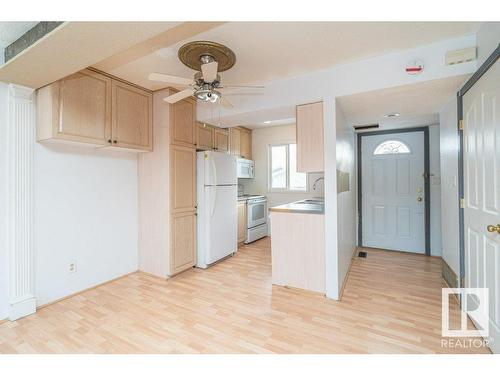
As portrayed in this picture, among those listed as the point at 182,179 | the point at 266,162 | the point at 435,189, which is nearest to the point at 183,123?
the point at 182,179

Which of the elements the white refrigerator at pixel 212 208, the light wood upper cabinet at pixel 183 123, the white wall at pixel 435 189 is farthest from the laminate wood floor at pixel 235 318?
the light wood upper cabinet at pixel 183 123

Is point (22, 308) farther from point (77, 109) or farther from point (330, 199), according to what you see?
point (330, 199)

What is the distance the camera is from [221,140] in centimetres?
413

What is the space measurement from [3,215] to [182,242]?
5.73ft

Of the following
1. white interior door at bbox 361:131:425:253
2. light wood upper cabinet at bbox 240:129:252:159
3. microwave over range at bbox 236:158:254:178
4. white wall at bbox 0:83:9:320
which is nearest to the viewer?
white wall at bbox 0:83:9:320

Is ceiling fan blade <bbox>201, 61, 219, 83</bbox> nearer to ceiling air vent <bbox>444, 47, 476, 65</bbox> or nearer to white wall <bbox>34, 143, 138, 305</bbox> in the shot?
white wall <bbox>34, 143, 138, 305</bbox>

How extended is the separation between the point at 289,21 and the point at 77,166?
8.40 feet

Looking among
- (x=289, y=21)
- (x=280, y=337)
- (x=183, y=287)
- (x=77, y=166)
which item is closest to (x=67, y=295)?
(x=183, y=287)

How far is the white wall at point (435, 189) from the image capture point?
3771 millimetres

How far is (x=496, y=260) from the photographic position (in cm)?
155

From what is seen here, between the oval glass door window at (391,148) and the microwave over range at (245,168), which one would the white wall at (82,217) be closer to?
the microwave over range at (245,168)

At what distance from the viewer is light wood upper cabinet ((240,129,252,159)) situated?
511 centimetres

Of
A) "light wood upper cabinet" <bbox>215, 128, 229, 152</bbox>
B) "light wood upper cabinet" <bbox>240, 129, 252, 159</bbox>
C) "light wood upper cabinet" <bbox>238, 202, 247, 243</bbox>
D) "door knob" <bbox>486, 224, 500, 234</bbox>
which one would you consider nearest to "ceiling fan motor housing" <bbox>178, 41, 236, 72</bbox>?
"light wood upper cabinet" <bbox>215, 128, 229, 152</bbox>

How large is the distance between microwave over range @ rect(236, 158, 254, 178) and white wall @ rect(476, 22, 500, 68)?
3629mm
